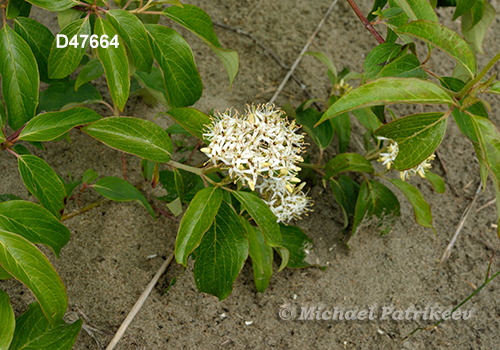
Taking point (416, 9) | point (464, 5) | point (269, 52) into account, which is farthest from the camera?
point (269, 52)

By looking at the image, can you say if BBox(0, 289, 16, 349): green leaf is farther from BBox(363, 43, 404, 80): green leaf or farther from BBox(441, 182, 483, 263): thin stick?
BBox(441, 182, 483, 263): thin stick

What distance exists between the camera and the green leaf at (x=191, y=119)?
1.07 m

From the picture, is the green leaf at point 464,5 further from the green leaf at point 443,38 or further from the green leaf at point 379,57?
the green leaf at point 443,38

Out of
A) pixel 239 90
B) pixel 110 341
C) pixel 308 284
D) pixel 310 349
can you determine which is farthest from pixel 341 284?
pixel 239 90

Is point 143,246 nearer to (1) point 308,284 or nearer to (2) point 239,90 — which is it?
(1) point 308,284

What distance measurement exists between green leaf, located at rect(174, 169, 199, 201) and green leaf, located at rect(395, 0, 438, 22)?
71 centimetres

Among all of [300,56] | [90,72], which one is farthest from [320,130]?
[90,72]

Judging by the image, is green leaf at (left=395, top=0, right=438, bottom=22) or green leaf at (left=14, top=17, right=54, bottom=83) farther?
green leaf at (left=14, top=17, right=54, bottom=83)

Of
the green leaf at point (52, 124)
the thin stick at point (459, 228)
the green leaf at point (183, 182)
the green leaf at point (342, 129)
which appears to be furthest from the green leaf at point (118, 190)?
the thin stick at point (459, 228)

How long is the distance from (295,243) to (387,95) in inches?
29.4

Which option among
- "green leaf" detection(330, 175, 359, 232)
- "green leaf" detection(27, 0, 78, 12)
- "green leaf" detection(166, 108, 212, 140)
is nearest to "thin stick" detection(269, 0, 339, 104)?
"green leaf" detection(330, 175, 359, 232)

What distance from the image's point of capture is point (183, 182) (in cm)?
119

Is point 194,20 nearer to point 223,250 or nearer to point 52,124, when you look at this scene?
point 52,124

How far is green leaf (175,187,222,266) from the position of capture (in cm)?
92
